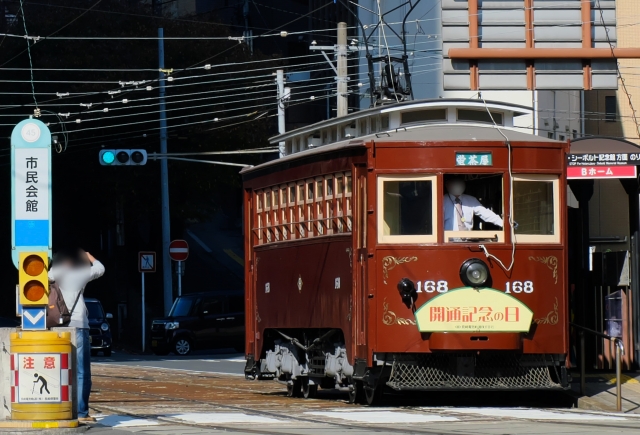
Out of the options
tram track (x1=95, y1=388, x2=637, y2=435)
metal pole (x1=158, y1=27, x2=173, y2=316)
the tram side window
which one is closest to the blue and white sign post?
tram track (x1=95, y1=388, x2=637, y2=435)

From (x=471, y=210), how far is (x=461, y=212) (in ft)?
0.36

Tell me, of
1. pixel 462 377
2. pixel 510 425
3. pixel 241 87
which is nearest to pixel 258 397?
pixel 462 377

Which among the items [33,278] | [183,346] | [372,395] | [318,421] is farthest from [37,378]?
[183,346]

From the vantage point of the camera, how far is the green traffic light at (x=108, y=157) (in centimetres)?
3241

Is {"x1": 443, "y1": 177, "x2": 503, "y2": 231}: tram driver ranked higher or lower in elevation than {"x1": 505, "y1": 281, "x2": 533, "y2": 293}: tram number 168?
higher

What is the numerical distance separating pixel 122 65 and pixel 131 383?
2354 cm

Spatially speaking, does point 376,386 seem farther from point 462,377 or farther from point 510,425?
point 510,425

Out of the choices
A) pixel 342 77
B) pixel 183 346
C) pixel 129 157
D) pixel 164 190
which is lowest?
pixel 183 346

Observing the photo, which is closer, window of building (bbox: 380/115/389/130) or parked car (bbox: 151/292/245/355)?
window of building (bbox: 380/115/389/130)

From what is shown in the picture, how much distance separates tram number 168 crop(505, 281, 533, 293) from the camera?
1530cm

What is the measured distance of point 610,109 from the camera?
3000 centimetres

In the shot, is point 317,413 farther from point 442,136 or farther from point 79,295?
point 442,136

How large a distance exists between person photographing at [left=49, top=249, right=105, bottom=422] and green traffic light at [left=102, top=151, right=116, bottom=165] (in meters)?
19.2

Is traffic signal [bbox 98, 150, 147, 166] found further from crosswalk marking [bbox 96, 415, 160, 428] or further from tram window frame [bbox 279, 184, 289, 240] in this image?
crosswalk marking [bbox 96, 415, 160, 428]
